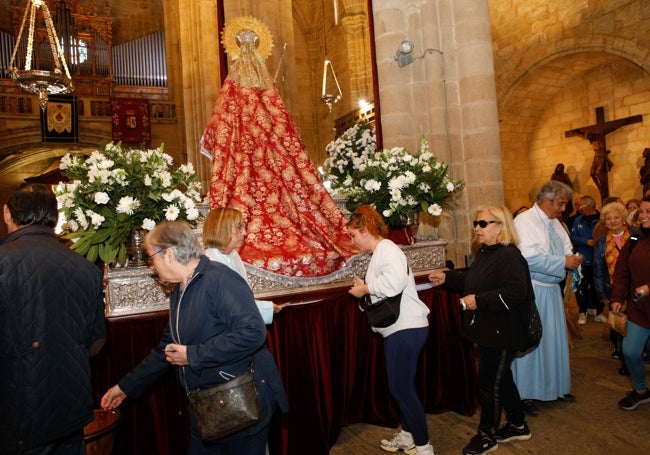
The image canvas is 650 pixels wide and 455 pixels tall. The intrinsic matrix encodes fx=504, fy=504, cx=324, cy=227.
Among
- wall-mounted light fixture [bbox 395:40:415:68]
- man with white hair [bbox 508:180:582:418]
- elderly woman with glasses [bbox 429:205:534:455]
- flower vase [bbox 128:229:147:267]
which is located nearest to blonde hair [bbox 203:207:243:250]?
flower vase [bbox 128:229:147:267]

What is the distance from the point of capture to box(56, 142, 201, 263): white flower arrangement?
3.18 m

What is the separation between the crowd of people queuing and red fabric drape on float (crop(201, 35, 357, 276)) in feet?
3.12

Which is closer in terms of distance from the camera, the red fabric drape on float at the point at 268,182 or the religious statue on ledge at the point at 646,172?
the red fabric drape on float at the point at 268,182

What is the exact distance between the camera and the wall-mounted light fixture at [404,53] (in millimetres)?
5383

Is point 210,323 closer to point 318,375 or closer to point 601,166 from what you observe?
point 318,375

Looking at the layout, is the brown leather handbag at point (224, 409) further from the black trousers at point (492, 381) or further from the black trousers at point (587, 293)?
the black trousers at point (587, 293)

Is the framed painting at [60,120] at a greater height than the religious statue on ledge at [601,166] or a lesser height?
greater

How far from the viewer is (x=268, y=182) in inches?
171

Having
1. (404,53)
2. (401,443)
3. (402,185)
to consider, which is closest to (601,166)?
(404,53)

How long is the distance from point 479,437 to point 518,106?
10.3 metres

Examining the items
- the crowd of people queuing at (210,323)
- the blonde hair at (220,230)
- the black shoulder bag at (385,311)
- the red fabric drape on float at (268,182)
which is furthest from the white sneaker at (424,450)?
the blonde hair at (220,230)

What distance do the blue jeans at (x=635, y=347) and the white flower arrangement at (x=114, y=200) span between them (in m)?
3.22

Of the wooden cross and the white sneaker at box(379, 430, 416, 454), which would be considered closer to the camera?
the white sneaker at box(379, 430, 416, 454)

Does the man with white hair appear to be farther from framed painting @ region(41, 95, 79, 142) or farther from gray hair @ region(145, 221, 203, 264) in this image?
framed painting @ region(41, 95, 79, 142)
